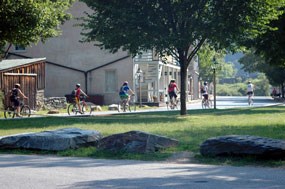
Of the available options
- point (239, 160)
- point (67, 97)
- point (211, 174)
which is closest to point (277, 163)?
point (239, 160)

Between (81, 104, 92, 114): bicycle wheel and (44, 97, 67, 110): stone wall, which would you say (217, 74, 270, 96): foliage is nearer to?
(44, 97, 67, 110): stone wall

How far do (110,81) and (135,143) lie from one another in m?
33.6

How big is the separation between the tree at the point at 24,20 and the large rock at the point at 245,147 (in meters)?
13.8

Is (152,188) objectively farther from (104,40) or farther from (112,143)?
(104,40)

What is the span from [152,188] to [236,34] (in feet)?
57.2

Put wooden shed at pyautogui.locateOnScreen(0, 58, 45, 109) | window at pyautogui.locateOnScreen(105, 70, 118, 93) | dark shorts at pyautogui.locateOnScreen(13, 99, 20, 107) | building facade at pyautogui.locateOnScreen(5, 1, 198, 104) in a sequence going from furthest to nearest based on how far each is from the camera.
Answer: window at pyautogui.locateOnScreen(105, 70, 118, 93)
building facade at pyautogui.locateOnScreen(5, 1, 198, 104)
wooden shed at pyautogui.locateOnScreen(0, 58, 45, 109)
dark shorts at pyautogui.locateOnScreen(13, 99, 20, 107)

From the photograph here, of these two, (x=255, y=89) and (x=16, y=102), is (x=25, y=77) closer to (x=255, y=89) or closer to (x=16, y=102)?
(x=16, y=102)

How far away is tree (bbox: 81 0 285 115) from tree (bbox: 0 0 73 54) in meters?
1.99

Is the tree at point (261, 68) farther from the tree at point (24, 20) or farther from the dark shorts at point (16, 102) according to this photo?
the tree at point (24, 20)

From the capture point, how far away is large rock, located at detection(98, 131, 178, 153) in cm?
1406

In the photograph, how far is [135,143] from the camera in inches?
559

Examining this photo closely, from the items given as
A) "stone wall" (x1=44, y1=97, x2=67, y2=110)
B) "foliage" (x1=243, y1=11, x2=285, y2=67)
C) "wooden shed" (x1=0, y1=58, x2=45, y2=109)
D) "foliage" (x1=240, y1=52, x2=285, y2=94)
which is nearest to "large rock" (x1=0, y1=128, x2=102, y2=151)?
"foliage" (x1=243, y1=11, x2=285, y2=67)

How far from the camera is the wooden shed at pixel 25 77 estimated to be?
1379 inches

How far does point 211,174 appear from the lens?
10844mm
